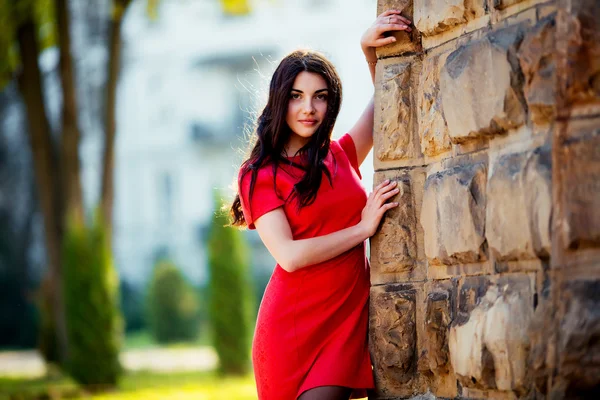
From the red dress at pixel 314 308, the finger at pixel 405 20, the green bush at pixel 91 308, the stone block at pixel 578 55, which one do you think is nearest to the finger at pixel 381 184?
the red dress at pixel 314 308

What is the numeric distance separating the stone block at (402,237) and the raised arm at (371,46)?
40 centimetres

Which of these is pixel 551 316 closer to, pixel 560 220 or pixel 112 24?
pixel 560 220

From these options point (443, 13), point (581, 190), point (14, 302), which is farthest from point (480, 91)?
point (14, 302)

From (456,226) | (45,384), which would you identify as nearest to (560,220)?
(456,226)

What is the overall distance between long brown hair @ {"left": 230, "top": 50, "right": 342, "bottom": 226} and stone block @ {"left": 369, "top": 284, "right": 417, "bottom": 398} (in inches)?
19.6

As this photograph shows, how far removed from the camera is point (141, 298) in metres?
23.8

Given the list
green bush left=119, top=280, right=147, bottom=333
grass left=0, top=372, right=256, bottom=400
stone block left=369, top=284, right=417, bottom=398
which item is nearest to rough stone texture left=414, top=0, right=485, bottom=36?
stone block left=369, top=284, right=417, bottom=398

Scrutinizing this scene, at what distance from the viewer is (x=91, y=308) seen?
11.9 meters

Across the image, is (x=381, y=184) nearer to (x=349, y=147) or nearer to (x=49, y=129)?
(x=349, y=147)

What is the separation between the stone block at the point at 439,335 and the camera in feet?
8.88

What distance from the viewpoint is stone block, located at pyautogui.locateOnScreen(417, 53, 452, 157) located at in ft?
9.14

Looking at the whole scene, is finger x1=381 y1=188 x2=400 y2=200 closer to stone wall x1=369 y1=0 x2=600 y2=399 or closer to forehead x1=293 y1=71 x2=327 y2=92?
stone wall x1=369 y1=0 x2=600 y2=399

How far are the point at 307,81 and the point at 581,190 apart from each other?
1.34m

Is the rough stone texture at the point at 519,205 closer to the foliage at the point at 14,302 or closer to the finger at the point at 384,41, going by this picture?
the finger at the point at 384,41
